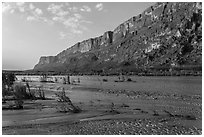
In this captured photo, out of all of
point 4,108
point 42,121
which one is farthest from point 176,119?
point 4,108

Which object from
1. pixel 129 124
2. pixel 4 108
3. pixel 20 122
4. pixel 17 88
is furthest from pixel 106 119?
pixel 17 88

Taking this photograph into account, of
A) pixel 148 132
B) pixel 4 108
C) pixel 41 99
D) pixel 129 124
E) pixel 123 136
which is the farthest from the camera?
pixel 41 99

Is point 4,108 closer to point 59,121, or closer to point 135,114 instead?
point 59,121

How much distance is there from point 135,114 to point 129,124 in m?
4.95

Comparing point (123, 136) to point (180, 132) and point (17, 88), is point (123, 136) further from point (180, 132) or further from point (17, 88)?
point (17, 88)

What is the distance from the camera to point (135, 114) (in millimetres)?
26000

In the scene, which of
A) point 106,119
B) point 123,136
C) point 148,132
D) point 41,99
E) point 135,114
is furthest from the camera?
point 41,99

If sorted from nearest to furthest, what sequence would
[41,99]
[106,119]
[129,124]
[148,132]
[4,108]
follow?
1. [148,132]
2. [129,124]
3. [106,119]
4. [4,108]
5. [41,99]

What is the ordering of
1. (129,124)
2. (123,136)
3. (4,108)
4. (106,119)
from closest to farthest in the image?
(123,136), (129,124), (106,119), (4,108)

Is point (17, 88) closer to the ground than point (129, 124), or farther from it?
farther from it

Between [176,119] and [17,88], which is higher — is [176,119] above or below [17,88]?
below

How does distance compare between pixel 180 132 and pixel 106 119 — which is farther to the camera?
pixel 106 119

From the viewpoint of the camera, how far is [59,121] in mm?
22141

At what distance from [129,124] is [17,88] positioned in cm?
2116
